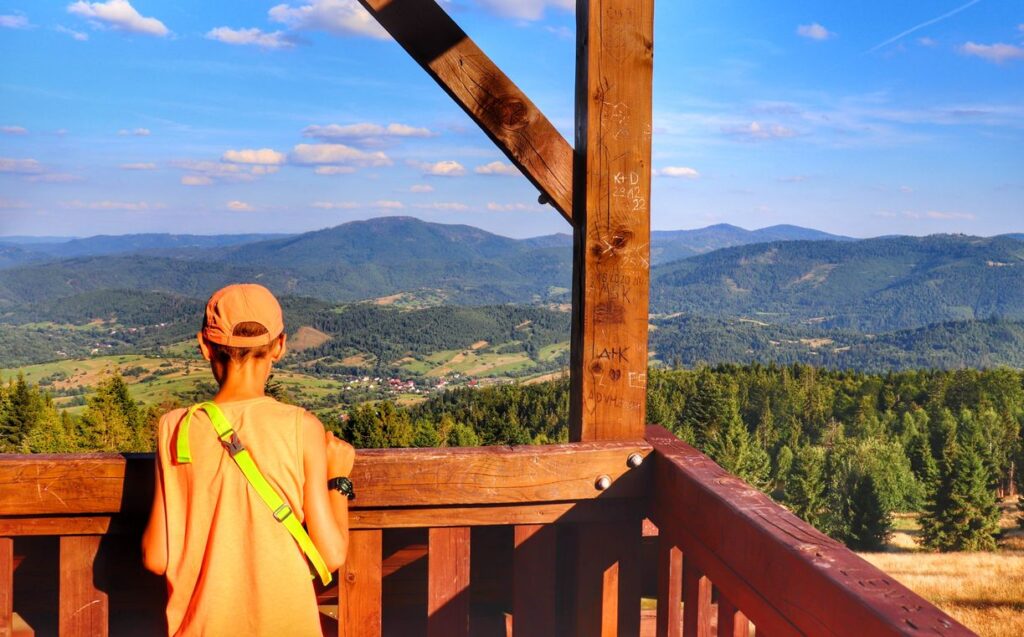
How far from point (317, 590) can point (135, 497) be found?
1.45 feet

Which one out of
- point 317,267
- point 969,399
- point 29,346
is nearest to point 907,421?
point 969,399

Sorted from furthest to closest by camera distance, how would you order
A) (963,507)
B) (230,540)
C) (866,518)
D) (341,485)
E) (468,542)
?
1. (866,518)
2. (963,507)
3. (468,542)
4. (341,485)
5. (230,540)

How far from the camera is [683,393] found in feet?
175

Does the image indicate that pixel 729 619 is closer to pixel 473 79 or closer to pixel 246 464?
pixel 246 464

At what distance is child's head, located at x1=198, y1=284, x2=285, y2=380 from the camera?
5.04 feet

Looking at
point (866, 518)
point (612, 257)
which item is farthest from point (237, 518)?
point (866, 518)

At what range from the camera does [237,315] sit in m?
1.54

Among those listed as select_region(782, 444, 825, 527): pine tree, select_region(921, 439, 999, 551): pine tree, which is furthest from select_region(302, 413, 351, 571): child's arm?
select_region(921, 439, 999, 551): pine tree

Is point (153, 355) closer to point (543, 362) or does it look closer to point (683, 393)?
point (543, 362)

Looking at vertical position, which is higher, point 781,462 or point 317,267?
point 317,267

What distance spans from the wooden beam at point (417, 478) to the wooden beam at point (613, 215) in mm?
121

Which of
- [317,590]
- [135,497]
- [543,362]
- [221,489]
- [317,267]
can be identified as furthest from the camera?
[317,267]

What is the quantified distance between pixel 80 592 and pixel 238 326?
0.71 m

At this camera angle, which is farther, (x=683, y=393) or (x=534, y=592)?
(x=683, y=393)
